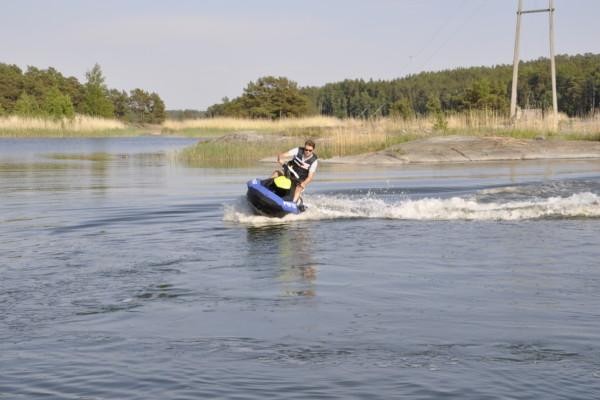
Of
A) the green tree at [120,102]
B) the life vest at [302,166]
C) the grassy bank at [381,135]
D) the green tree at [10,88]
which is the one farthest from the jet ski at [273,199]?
the green tree at [120,102]

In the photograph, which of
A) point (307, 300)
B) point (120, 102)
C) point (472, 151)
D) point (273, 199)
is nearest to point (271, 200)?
point (273, 199)

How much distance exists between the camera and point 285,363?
6738mm

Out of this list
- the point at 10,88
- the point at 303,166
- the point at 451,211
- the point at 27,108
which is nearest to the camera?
the point at 451,211

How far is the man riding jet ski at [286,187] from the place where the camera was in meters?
15.5

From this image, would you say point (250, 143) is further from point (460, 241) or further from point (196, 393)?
point (196, 393)

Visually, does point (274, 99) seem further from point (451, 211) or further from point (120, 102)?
point (451, 211)

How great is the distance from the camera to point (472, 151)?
33344 millimetres

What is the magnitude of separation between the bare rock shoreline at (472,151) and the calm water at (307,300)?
1434 centimetres

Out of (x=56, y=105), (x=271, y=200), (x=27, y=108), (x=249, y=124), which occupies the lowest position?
(x=271, y=200)

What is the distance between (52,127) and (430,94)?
42.4m

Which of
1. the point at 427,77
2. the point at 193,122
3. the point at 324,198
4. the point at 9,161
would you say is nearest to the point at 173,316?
the point at 324,198

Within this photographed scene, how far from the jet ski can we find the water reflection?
22.5 inches

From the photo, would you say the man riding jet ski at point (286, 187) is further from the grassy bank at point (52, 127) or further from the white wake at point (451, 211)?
the grassy bank at point (52, 127)

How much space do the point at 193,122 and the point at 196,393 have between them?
71.9 meters
